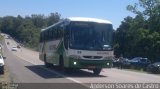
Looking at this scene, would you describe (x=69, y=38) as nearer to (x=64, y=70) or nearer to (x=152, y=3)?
(x=64, y=70)

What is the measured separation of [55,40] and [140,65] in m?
26.2

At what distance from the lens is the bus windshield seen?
86.0 ft

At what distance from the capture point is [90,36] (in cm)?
2634

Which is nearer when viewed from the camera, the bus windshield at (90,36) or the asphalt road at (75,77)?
the asphalt road at (75,77)

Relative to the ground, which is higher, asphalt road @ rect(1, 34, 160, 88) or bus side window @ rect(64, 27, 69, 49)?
bus side window @ rect(64, 27, 69, 49)

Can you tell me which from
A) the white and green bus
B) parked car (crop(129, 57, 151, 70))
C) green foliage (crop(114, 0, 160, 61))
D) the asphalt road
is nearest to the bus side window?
the white and green bus

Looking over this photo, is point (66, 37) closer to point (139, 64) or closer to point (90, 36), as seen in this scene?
point (90, 36)

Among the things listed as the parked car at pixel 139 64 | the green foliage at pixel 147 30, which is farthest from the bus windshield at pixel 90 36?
the green foliage at pixel 147 30

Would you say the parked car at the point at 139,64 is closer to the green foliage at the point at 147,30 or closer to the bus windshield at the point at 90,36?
the green foliage at the point at 147,30

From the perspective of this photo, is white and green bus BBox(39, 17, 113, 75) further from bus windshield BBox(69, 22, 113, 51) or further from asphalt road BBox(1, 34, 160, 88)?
asphalt road BBox(1, 34, 160, 88)

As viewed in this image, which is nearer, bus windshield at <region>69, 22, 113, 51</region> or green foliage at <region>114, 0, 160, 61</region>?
bus windshield at <region>69, 22, 113, 51</region>

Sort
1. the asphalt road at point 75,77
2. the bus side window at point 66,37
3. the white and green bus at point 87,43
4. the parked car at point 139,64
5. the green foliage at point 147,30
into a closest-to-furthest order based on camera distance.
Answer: the asphalt road at point 75,77, the white and green bus at point 87,43, the bus side window at point 66,37, the parked car at point 139,64, the green foliage at point 147,30

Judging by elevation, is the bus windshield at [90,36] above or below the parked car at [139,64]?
above

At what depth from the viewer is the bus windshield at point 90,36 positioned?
26.2 meters
